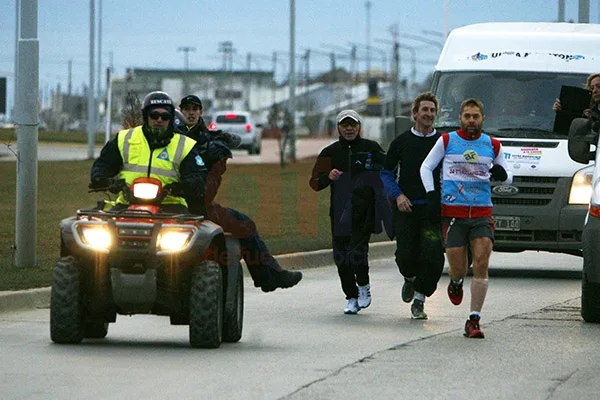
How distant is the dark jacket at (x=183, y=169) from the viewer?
11539 millimetres

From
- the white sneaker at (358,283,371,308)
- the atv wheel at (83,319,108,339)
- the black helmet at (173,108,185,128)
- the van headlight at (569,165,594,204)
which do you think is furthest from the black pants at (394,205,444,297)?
the van headlight at (569,165,594,204)

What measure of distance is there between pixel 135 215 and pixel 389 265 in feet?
34.8

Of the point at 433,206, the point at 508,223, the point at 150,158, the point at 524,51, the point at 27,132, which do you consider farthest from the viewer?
the point at 524,51

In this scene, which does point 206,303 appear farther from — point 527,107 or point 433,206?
point 527,107

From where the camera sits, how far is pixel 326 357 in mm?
11312

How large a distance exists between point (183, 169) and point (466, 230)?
8.50 feet

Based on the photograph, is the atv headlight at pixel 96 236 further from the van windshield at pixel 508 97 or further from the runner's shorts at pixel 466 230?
the van windshield at pixel 508 97

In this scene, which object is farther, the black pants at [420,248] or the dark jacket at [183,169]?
the black pants at [420,248]

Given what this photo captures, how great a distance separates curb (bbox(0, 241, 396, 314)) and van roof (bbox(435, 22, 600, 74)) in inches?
112

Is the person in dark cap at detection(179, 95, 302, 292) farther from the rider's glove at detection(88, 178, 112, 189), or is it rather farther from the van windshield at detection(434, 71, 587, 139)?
the van windshield at detection(434, 71, 587, 139)

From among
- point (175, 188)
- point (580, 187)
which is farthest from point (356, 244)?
point (580, 187)

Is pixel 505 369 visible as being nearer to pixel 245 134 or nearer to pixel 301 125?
pixel 245 134

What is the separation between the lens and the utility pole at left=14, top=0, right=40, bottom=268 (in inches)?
685

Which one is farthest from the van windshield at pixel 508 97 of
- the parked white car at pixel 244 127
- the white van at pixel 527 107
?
the parked white car at pixel 244 127
